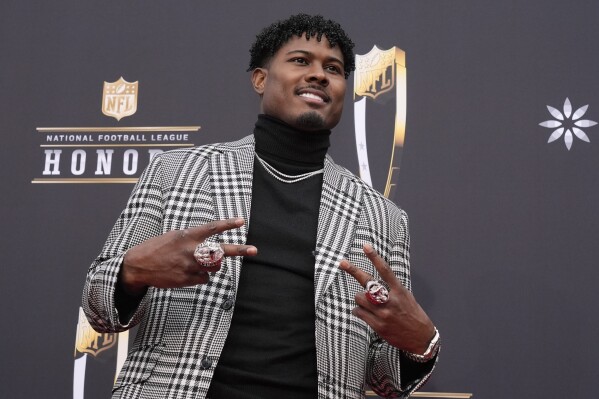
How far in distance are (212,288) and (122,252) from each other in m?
0.20

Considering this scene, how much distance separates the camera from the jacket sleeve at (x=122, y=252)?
142cm

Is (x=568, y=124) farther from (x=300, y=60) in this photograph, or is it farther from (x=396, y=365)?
(x=396, y=365)

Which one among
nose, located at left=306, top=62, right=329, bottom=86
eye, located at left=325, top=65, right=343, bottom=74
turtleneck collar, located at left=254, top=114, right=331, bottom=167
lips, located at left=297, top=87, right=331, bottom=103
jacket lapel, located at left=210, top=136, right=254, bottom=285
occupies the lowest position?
jacket lapel, located at left=210, top=136, right=254, bottom=285

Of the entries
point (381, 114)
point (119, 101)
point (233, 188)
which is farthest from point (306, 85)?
point (119, 101)

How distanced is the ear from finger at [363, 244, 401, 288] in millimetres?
801

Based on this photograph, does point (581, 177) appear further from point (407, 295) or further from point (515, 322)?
point (407, 295)

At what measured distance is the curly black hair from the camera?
6.35 feet

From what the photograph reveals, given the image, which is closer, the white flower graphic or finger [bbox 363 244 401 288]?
finger [bbox 363 244 401 288]

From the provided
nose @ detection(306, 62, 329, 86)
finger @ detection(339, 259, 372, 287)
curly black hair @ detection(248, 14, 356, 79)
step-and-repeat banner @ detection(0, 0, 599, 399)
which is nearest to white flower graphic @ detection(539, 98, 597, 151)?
step-and-repeat banner @ detection(0, 0, 599, 399)

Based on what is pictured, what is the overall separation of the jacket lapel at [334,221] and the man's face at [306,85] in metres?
0.14

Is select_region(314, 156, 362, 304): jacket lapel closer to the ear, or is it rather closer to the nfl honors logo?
the ear

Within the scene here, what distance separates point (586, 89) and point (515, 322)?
785 mm

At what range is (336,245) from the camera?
1.64 meters

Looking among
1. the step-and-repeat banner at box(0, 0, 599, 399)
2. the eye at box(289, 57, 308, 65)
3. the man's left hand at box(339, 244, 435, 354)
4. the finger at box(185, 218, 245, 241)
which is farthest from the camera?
the step-and-repeat banner at box(0, 0, 599, 399)
